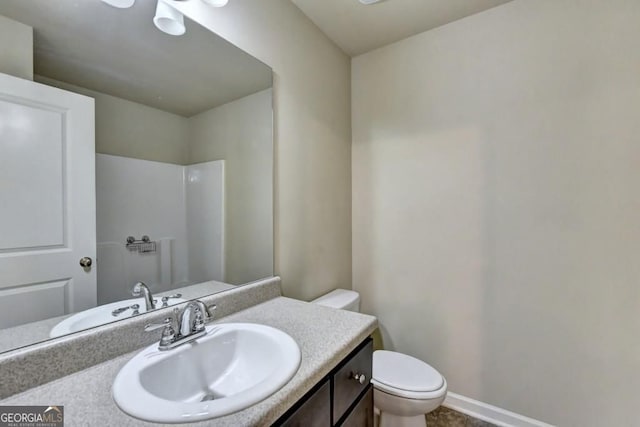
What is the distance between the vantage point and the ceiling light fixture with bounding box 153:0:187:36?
3.23 ft

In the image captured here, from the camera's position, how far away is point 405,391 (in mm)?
1282

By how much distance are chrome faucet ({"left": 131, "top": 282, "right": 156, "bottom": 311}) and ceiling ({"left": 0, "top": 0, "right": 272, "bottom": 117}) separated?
0.65m

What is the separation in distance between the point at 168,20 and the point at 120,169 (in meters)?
0.60

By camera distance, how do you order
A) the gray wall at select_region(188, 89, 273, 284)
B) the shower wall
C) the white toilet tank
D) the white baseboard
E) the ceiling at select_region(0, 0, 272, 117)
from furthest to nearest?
the white toilet tank < the white baseboard < the gray wall at select_region(188, 89, 273, 284) < the shower wall < the ceiling at select_region(0, 0, 272, 117)

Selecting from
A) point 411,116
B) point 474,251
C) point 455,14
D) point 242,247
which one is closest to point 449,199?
point 474,251

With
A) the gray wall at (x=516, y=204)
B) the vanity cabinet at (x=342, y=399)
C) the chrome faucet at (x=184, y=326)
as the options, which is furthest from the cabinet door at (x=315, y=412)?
the gray wall at (x=516, y=204)

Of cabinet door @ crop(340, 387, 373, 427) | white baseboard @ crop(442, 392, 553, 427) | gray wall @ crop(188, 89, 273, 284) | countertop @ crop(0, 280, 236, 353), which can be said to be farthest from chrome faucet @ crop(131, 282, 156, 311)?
white baseboard @ crop(442, 392, 553, 427)

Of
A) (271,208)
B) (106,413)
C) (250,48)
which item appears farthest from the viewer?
(271,208)

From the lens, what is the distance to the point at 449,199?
170 centimetres

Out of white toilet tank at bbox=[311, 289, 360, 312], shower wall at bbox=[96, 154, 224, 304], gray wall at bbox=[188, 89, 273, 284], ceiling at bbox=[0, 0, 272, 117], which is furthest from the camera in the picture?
white toilet tank at bbox=[311, 289, 360, 312]

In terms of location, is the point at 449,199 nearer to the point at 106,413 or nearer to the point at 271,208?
the point at 271,208

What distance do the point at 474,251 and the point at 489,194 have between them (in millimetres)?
350

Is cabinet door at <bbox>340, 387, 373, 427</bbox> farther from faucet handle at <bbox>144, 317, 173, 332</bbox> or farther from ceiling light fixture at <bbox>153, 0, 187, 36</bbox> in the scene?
ceiling light fixture at <bbox>153, 0, 187, 36</bbox>

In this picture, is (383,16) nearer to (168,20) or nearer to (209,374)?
(168,20)
